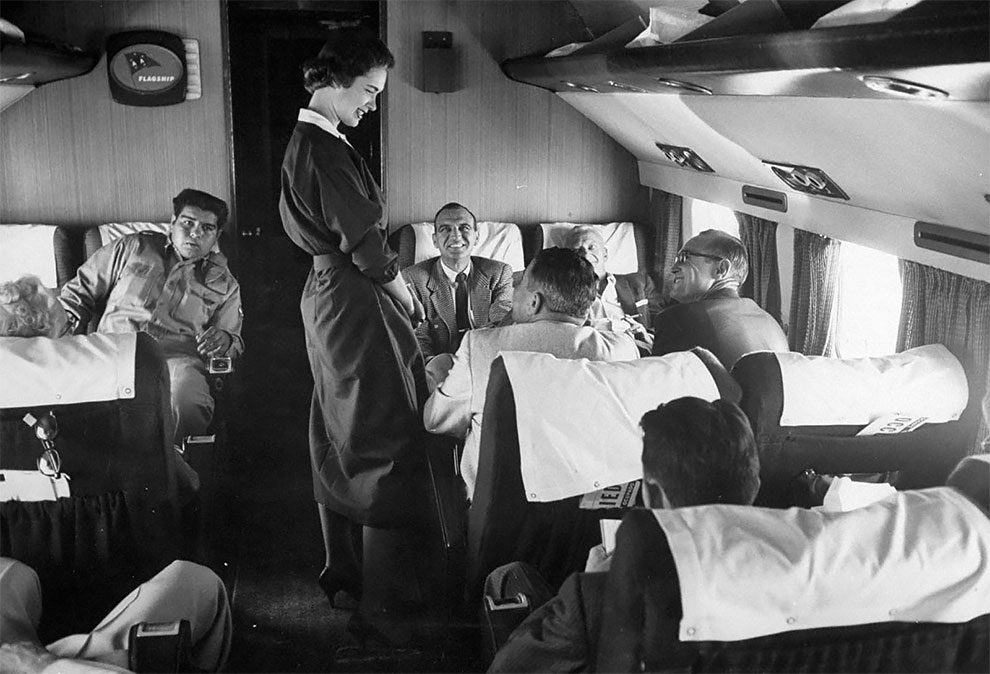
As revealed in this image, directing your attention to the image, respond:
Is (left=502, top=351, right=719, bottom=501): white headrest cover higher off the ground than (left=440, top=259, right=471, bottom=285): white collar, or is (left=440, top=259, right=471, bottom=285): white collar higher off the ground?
(left=440, top=259, right=471, bottom=285): white collar

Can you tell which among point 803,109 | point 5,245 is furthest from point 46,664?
point 803,109

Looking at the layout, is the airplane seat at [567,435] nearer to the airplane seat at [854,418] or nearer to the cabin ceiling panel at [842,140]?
the airplane seat at [854,418]

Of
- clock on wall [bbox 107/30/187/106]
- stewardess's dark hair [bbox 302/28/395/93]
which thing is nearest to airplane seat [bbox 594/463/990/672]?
stewardess's dark hair [bbox 302/28/395/93]

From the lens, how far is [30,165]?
1.80 meters

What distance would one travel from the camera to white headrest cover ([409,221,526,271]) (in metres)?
1.98

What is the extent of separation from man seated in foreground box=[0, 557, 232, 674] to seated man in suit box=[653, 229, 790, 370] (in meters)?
1.17

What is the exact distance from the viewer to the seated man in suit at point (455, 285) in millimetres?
1985

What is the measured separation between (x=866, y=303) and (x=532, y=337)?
2.83 ft

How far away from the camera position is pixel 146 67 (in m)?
1.72

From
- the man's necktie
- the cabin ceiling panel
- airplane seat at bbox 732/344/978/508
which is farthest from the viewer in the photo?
the man's necktie

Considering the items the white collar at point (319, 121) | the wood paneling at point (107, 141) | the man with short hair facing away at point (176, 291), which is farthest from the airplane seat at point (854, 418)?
the wood paneling at point (107, 141)

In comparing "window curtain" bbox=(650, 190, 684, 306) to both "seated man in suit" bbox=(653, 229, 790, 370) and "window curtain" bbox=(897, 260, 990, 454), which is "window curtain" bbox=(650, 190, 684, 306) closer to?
"seated man in suit" bbox=(653, 229, 790, 370)

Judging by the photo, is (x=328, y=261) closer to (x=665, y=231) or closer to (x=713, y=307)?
(x=665, y=231)

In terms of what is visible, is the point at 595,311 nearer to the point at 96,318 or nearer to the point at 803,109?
the point at 803,109
